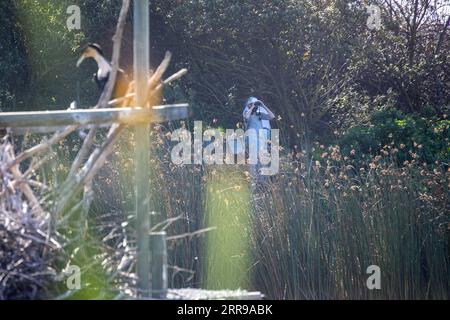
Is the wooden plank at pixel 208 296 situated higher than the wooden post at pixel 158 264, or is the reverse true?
the wooden post at pixel 158 264

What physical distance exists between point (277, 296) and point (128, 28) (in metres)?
7.24

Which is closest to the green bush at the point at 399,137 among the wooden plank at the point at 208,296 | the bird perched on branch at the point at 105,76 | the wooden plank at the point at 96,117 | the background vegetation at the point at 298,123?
the background vegetation at the point at 298,123

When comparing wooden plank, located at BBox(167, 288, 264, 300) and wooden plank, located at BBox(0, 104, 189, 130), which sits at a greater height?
wooden plank, located at BBox(0, 104, 189, 130)

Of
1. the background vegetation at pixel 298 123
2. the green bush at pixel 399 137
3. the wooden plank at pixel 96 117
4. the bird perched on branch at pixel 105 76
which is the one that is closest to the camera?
the wooden plank at pixel 96 117

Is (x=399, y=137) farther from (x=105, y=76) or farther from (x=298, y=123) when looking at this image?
(x=105, y=76)

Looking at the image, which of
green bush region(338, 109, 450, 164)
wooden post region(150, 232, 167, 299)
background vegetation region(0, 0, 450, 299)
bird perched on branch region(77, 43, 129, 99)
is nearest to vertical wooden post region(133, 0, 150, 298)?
wooden post region(150, 232, 167, 299)

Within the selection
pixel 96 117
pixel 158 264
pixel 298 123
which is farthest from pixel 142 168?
pixel 298 123

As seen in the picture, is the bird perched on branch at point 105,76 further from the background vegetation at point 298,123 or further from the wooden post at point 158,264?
the background vegetation at point 298,123

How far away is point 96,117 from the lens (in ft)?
14.1

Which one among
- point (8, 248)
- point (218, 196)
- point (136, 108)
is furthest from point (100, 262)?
point (218, 196)

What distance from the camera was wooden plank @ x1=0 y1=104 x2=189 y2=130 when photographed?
425 cm

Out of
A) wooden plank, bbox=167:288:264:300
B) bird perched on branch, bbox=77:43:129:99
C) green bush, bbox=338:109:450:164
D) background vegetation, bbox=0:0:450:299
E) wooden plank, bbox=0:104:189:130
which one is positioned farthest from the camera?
green bush, bbox=338:109:450:164

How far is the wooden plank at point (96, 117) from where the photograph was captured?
4.25m

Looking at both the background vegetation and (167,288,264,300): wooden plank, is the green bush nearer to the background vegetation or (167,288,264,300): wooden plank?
the background vegetation
